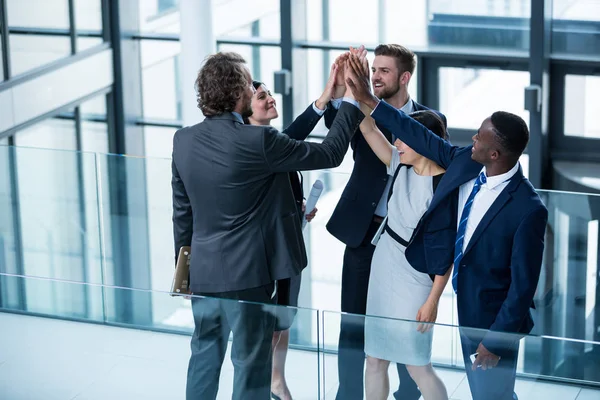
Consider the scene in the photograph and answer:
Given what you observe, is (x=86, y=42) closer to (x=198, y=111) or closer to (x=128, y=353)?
(x=198, y=111)

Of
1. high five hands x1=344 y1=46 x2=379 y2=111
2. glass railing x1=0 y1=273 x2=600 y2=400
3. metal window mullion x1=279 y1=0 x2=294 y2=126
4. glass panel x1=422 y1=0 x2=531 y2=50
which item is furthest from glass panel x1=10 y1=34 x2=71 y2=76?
high five hands x1=344 y1=46 x2=379 y2=111

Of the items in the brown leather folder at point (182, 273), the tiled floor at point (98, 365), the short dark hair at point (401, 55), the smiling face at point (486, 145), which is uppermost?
the short dark hair at point (401, 55)

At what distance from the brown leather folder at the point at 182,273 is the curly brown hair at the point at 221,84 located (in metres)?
0.62

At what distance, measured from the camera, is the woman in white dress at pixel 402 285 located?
3979mm

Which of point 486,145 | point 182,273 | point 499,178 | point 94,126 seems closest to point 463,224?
point 499,178

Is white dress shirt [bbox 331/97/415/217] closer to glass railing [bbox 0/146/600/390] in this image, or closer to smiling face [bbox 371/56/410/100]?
smiling face [bbox 371/56/410/100]

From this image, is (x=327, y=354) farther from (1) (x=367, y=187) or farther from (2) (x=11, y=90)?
(2) (x=11, y=90)

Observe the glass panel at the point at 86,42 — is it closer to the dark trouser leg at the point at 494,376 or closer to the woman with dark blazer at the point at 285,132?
the woman with dark blazer at the point at 285,132

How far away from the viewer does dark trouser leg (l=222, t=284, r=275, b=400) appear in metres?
4.09

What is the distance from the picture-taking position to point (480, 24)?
11039mm

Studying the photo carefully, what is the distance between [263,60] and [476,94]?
2536 millimetres

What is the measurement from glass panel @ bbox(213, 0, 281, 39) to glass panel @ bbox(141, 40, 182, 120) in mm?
826

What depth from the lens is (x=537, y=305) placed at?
20.8ft

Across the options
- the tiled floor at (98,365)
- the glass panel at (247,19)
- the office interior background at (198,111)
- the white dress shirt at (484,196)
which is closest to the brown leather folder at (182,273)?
the tiled floor at (98,365)
